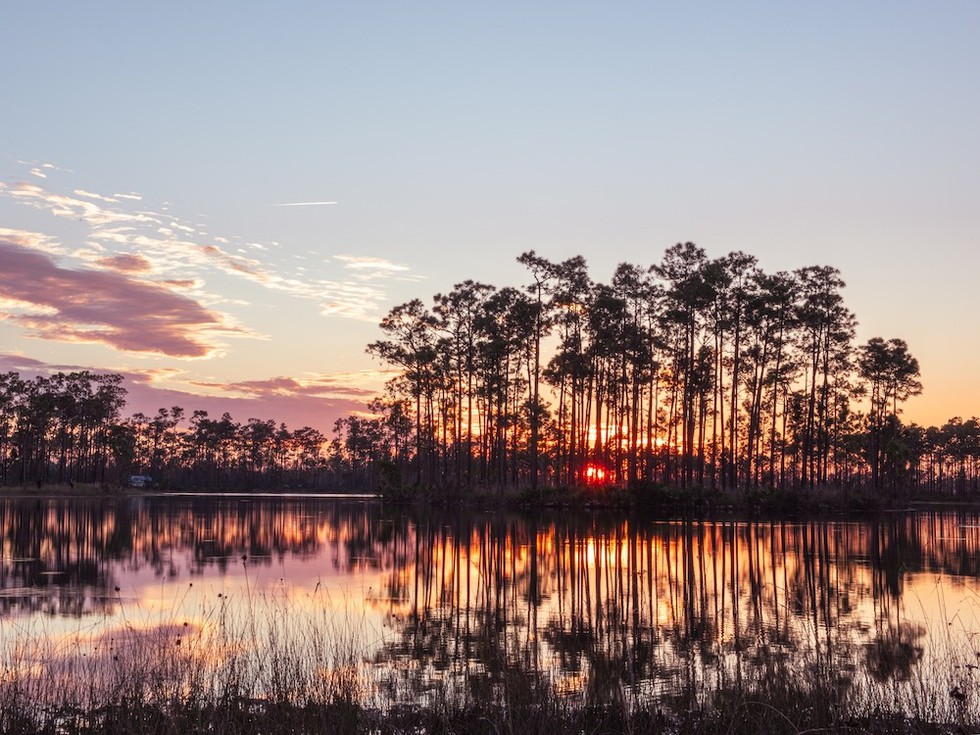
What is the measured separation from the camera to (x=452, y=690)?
11.1 metres

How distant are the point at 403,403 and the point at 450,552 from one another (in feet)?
226

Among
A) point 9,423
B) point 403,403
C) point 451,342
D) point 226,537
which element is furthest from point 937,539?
point 9,423

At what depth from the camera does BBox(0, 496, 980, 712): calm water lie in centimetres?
1290

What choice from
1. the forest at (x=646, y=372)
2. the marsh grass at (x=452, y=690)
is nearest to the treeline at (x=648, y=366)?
the forest at (x=646, y=372)

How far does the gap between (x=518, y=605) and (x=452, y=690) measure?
29.0 feet

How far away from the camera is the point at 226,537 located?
41156 mm

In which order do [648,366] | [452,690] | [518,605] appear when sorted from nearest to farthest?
1. [452,690]
2. [518,605]
3. [648,366]

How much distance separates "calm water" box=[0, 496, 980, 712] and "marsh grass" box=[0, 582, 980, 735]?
0.35 feet

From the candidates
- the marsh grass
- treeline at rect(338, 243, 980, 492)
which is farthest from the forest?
the marsh grass

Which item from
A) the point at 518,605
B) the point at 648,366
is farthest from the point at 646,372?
the point at 518,605

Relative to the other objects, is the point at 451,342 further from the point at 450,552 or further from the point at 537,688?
the point at 537,688

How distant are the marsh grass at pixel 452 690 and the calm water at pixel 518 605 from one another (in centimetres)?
11

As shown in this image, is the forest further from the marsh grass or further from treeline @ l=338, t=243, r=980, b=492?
the marsh grass

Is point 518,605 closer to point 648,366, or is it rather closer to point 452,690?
point 452,690
